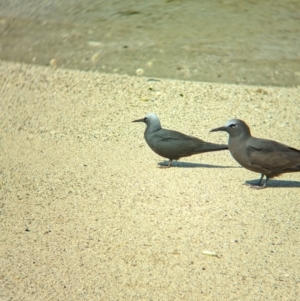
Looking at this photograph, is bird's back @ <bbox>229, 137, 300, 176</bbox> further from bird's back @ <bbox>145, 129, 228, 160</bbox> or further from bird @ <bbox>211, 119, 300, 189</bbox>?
bird's back @ <bbox>145, 129, 228, 160</bbox>

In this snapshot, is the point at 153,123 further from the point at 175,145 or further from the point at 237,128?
the point at 237,128

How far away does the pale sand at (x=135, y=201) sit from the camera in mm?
5090

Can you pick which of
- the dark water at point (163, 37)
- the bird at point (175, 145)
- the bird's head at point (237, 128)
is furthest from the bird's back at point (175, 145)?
the dark water at point (163, 37)

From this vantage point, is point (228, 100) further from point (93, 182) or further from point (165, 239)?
point (165, 239)

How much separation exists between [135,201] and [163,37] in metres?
5.68

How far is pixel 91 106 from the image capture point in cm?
921

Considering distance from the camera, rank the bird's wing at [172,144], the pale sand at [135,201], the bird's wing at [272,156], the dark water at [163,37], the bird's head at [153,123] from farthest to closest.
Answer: the dark water at [163,37]
the bird's head at [153,123]
the bird's wing at [172,144]
the bird's wing at [272,156]
the pale sand at [135,201]

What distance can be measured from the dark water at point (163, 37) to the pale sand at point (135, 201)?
822 mm

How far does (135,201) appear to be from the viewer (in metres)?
6.40

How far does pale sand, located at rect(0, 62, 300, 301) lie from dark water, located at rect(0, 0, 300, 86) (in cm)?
82

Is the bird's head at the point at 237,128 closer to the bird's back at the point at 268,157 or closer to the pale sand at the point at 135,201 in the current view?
the bird's back at the point at 268,157

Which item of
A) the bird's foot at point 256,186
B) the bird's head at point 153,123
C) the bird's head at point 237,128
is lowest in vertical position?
the bird's foot at point 256,186

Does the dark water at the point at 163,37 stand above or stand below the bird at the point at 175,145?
below

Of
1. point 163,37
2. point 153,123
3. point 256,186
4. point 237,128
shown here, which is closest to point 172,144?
point 153,123
